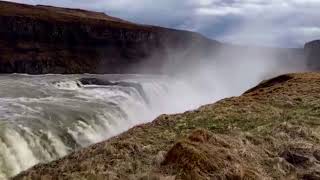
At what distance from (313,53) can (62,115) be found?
3251 inches

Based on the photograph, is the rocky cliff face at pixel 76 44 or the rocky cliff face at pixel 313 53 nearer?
the rocky cliff face at pixel 76 44

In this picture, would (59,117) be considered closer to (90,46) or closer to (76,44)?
(76,44)

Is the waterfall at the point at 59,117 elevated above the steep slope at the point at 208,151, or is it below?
below

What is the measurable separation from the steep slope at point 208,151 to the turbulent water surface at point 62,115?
625 centimetres

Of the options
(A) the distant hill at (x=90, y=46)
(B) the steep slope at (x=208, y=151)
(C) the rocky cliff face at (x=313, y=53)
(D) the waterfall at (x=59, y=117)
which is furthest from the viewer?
(C) the rocky cliff face at (x=313, y=53)

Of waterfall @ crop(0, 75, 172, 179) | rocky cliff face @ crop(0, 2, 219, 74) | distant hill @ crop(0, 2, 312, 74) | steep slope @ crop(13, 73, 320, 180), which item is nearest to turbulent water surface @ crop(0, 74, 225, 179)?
waterfall @ crop(0, 75, 172, 179)

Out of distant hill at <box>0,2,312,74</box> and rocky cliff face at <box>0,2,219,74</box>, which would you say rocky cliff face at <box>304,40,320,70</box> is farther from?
rocky cliff face at <box>0,2,219,74</box>

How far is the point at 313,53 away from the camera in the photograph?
10181 cm

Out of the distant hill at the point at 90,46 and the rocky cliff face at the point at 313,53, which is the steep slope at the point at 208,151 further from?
the rocky cliff face at the point at 313,53

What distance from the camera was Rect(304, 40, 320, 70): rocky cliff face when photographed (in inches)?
3867

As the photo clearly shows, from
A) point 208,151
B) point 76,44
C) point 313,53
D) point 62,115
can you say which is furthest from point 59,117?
point 313,53

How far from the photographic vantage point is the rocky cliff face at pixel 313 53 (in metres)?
98.2

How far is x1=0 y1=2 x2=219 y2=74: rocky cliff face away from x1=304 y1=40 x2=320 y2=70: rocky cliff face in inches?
876

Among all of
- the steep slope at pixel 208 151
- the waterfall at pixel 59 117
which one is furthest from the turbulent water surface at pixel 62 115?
the steep slope at pixel 208 151
